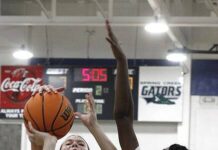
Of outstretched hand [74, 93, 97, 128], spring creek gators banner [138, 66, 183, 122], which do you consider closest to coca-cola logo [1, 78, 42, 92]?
spring creek gators banner [138, 66, 183, 122]

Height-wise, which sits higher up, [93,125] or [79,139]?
[93,125]

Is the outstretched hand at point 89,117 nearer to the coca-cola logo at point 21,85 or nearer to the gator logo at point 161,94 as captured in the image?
the gator logo at point 161,94

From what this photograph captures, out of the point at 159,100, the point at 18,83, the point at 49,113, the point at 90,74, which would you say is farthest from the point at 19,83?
the point at 49,113

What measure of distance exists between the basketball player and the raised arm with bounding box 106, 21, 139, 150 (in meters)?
0.30

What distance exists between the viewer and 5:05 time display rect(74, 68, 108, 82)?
33.6ft

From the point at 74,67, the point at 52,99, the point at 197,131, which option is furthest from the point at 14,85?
Answer: the point at 52,99

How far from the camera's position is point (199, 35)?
10672 mm

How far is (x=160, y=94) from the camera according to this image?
10359 mm

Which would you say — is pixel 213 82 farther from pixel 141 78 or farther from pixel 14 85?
pixel 14 85

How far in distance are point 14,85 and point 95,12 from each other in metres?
2.21

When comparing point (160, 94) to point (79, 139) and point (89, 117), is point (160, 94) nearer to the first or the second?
point (79, 139)

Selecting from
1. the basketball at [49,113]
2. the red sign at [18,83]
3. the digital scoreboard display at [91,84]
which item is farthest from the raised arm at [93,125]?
the red sign at [18,83]

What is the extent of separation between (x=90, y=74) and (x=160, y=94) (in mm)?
1403

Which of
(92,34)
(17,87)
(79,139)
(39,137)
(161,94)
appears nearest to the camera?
(39,137)
